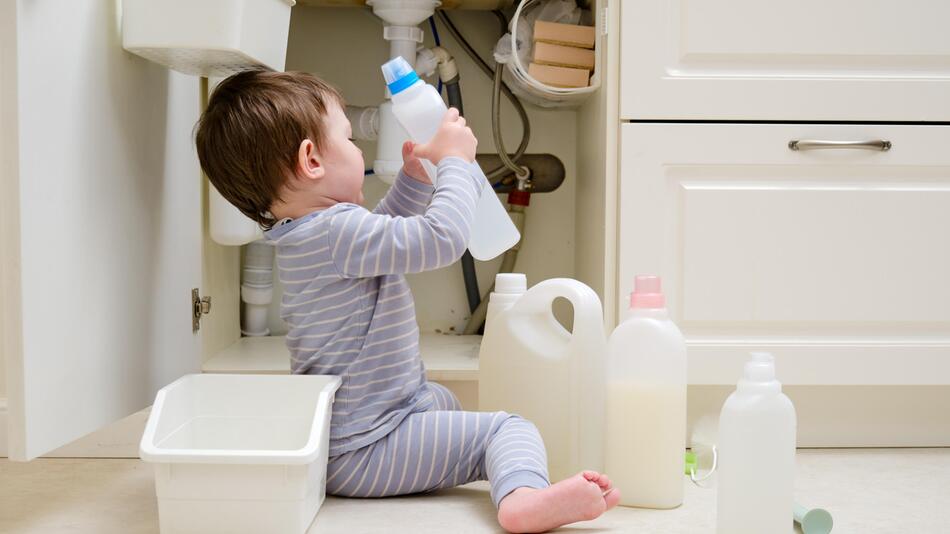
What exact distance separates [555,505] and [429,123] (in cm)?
55

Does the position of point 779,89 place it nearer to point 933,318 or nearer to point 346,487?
point 933,318

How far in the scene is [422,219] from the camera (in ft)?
3.94

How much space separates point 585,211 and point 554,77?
0.99 ft

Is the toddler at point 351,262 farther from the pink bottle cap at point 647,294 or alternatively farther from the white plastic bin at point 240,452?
the pink bottle cap at point 647,294

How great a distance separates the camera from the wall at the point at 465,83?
2.04 metres

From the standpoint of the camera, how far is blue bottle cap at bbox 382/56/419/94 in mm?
1263

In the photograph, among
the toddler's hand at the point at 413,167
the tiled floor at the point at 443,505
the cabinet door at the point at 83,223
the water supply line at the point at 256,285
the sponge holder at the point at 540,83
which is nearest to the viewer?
the cabinet door at the point at 83,223

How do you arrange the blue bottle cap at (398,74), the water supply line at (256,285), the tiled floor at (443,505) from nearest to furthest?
the tiled floor at (443,505), the blue bottle cap at (398,74), the water supply line at (256,285)

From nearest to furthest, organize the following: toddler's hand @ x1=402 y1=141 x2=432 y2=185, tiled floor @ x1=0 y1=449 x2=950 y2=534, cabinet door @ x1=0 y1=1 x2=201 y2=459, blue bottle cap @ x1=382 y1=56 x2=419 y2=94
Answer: cabinet door @ x1=0 y1=1 x2=201 y2=459
tiled floor @ x1=0 y1=449 x2=950 y2=534
blue bottle cap @ x1=382 y1=56 x2=419 y2=94
toddler's hand @ x1=402 y1=141 x2=432 y2=185

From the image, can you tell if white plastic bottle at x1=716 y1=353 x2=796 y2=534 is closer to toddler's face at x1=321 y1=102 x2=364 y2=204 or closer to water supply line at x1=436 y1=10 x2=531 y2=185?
toddler's face at x1=321 y1=102 x2=364 y2=204

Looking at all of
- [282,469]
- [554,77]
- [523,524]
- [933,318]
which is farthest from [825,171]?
[282,469]

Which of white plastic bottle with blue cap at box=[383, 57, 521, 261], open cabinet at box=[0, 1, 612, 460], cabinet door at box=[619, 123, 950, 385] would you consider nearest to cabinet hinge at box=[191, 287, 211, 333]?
open cabinet at box=[0, 1, 612, 460]

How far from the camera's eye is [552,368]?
4.31ft

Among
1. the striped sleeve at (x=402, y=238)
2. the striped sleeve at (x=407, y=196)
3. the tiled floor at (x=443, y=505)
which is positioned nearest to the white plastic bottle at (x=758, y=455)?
the tiled floor at (x=443, y=505)
